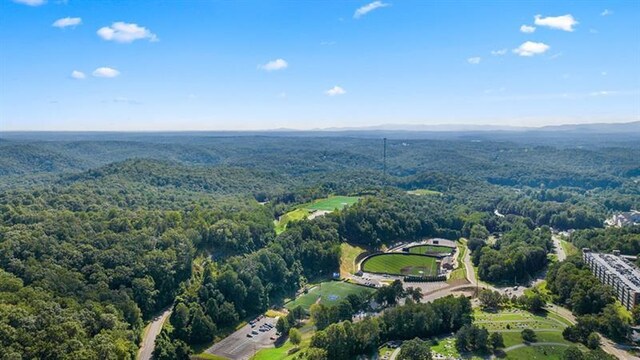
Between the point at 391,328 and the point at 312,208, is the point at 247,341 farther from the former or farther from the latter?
the point at 312,208

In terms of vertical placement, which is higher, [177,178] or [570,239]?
[177,178]

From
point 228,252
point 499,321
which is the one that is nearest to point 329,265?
point 228,252

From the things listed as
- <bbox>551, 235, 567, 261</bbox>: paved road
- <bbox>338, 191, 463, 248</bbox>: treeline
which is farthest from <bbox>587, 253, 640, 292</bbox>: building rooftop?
<bbox>338, 191, 463, 248</bbox>: treeline

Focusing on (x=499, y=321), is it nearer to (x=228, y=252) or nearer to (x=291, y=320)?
(x=291, y=320)

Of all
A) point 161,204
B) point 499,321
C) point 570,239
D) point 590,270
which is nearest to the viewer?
point 499,321

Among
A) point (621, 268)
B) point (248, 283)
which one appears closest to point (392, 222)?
point (248, 283)

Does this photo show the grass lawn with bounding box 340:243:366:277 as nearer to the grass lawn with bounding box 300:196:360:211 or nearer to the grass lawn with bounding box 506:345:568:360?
the grass lawn with bounding box 300:196:360:211
